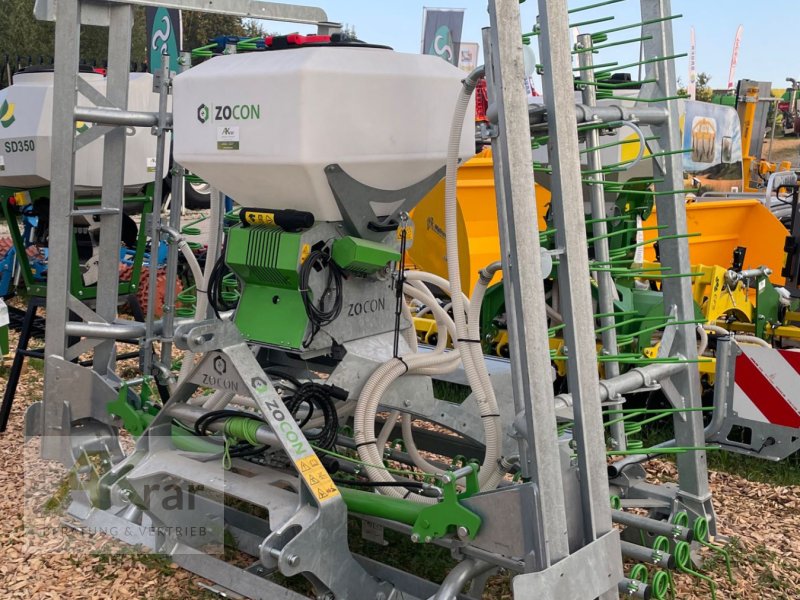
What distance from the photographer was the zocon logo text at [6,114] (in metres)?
5.13

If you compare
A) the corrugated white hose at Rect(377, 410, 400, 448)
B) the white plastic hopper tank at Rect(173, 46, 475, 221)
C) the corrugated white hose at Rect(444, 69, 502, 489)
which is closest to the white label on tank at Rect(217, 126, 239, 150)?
the white plastic hopper tank at Rect(173, 46, 475, 221)

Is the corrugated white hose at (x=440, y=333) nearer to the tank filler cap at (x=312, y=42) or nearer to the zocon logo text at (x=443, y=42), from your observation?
the tank filler cap at (x=312, y=42)

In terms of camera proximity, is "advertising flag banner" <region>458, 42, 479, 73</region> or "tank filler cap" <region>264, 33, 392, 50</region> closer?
"tank filler cap" <region>264, 33, 392, 50</region>

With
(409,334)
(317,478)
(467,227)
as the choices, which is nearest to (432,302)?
(409,334)

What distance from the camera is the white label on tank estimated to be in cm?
282

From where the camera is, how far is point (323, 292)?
2.95 meters

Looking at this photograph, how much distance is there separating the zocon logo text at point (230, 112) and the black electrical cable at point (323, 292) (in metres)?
0.45

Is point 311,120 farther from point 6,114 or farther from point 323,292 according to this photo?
point 6,114

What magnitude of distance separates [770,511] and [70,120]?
10.2ft

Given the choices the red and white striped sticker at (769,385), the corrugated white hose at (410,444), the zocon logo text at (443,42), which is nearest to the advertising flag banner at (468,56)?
the zocon logo text at (443,42)

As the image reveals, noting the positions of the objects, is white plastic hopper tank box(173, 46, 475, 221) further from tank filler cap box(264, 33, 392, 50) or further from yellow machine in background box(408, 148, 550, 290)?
yellow machine in background box(408, 148, 550, 290)

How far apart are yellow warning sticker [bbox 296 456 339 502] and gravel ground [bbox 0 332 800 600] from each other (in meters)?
Result: 0.59

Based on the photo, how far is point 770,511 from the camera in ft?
12.2

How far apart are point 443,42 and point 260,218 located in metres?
8.83
